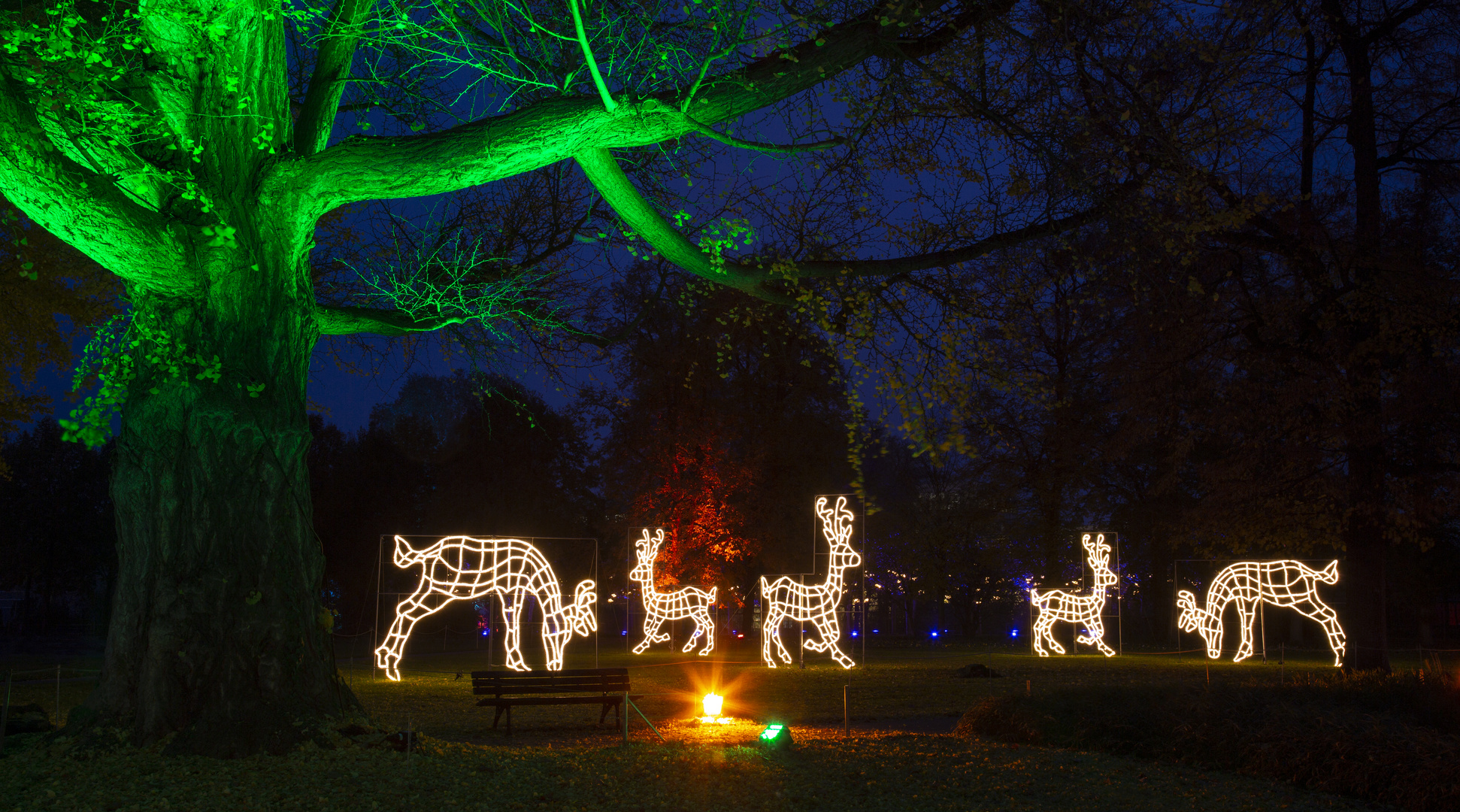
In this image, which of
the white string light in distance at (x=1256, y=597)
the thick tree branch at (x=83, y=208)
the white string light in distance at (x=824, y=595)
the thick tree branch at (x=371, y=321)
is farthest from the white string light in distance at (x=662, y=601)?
the thick tree branch at (x=83, y=208)

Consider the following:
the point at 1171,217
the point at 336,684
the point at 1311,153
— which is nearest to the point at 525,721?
the point at 336,684

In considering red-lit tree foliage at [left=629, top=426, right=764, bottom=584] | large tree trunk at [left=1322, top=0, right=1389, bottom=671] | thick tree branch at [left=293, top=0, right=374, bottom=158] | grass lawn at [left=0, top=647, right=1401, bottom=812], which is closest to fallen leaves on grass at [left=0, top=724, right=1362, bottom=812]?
grass lawn at [left=0, top=647, right=1401, bottom=812]

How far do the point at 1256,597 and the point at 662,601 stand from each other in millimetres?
15256

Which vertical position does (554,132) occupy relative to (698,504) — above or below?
above

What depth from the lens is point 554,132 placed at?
684cm

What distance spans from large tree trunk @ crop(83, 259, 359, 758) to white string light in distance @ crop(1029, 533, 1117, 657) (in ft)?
75.5

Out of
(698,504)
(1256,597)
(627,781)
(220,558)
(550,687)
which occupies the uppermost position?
(698,504)

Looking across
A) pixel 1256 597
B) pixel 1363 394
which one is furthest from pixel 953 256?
pixel 1256 597

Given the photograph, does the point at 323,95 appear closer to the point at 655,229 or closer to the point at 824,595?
the point at 655,229

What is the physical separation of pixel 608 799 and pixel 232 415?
3813mm

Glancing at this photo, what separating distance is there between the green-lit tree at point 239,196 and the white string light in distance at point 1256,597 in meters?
19.5

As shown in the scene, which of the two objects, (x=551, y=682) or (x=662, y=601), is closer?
(x=551, y=682)

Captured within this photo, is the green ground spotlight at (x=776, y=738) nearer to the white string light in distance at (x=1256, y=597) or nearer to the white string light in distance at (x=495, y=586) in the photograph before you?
the white string light in distance at (x=495, y=586)

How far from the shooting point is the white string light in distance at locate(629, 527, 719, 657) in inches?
1099
